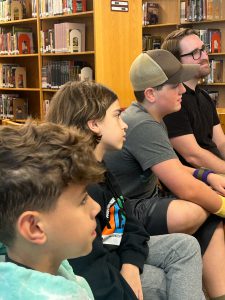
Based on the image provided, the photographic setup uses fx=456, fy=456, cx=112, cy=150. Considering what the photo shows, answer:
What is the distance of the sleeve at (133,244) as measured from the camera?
4.94ft

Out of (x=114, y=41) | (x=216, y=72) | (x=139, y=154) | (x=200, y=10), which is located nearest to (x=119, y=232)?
(x=139, y=154)

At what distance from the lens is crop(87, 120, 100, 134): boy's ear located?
1.49 metres

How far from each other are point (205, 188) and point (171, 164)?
0.19m

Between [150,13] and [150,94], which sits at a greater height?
[150,13]

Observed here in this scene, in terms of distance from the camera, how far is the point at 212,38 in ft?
17.4

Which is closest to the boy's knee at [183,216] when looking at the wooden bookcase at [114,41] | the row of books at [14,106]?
the wooden bookcase at [114,41]

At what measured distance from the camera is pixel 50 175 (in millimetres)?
838

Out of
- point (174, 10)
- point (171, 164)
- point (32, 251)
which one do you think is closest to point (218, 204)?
point (171, 164)

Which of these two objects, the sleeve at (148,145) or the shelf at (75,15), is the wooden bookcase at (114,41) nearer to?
the shelf at (75,15)

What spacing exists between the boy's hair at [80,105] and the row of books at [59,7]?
295cm

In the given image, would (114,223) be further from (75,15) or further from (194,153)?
(75,15)

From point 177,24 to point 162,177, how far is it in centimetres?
415

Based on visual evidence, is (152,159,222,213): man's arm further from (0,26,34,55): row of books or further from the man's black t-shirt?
(0,26,34,55): row of books

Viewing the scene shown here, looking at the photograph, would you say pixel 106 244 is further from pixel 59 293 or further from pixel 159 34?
pixel 159 34
